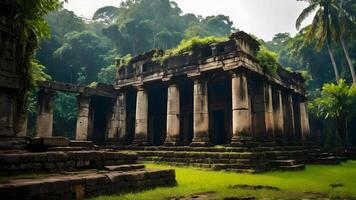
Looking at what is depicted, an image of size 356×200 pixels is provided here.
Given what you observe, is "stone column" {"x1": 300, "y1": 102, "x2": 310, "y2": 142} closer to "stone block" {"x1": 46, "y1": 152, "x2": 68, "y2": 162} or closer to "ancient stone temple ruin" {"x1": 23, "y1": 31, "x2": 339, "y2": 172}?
"ancient stone temple ruin" {"x1": 23, "y1": 31, "x2": 339, "y2": 172}

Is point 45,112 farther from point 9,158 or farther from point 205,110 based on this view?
point 9,158

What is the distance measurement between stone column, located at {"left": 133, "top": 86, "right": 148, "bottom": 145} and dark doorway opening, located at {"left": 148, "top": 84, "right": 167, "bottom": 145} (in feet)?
10.4

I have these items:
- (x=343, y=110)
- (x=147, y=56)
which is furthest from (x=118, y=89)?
(x=343, y=110)

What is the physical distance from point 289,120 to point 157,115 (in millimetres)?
9646

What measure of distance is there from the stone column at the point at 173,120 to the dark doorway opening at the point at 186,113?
3.36m

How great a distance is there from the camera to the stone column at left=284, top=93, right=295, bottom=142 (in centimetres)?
2005

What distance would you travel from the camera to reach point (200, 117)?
1530cm

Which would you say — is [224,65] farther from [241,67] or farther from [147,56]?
[147,56]

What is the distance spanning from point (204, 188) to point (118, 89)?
14.5 m

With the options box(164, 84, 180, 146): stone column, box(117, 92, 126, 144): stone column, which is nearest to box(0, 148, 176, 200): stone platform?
box(164, 84, 180, 146): stone column

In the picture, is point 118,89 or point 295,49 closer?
point 118,89

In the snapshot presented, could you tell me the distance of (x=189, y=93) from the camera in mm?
20625

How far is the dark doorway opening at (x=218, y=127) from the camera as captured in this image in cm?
1989

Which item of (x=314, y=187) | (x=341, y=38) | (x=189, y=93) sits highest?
(x=341, y=38)
